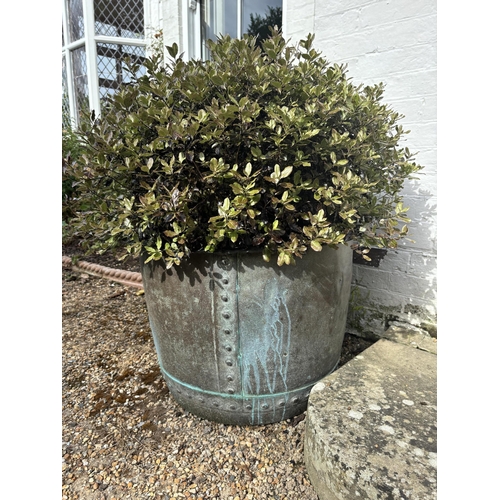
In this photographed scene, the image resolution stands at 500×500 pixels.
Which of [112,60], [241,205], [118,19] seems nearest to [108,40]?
[112,60]

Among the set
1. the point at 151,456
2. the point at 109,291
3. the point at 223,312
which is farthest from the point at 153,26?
the point at 151,456

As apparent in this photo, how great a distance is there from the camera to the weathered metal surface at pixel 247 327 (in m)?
1.45

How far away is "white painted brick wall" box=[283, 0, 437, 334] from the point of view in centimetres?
203

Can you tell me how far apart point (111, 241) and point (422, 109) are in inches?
69.3

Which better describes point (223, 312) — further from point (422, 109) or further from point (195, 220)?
point (422, 109)

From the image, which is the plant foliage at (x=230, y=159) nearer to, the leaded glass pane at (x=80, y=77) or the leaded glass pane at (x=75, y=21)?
the leaded glass pane at (x=80, y=77)

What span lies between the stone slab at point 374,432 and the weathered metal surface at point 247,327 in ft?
0.60

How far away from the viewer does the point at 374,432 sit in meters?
1.32

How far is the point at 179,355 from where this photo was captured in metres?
1.61

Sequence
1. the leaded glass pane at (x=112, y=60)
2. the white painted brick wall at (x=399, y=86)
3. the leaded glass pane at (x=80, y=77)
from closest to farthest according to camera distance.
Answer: the white painted brick wall at (x=399, y=86) < the leaded glass pane at (x=112, y=60) < the leaded glass pane at (x=80, y=77)

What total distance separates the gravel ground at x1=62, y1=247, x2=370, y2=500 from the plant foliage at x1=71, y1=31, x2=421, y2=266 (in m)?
0.83

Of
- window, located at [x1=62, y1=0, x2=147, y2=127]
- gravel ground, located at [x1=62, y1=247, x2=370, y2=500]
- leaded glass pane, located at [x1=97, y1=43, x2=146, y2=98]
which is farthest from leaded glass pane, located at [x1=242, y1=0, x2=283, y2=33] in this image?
gravel ground, located at [x1=62, y1=247, x2=370, y2=500]

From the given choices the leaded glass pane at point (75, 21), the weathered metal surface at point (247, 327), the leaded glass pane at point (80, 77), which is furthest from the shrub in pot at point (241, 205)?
the leaded glass pane at point (75, 21)

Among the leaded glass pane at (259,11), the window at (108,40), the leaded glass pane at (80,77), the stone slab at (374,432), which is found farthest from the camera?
the leaded glass pane at (80,77)
